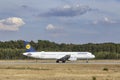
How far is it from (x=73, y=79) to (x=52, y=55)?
74652 mm

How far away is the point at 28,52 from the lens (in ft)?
387

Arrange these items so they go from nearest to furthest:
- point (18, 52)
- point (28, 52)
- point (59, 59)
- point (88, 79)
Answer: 1. point (88, 79)
2. point (59, 59)
3. point (28, 52)
4. point (18, 52)

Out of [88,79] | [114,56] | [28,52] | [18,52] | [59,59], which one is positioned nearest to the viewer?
[88,79]

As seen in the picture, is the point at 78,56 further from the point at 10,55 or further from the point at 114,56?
the point at 10,55

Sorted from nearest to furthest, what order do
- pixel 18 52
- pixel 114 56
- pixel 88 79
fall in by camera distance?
pixel 88 79, pixel 114 56, pixel 18 52

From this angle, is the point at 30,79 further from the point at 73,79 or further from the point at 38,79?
the point at 73,79

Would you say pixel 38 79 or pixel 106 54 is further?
pixel 106 54

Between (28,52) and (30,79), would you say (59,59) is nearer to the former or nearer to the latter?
(28,52)

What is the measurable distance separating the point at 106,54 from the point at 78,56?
5427 centimetres

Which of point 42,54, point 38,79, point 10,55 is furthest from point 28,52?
point 38,79

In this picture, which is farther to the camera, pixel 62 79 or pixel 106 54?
pixel 106 54

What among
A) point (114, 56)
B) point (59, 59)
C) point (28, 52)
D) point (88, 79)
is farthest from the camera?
point (114, 56)

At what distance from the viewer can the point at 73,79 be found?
3738cm

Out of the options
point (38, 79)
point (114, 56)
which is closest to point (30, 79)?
point (38, 79)
